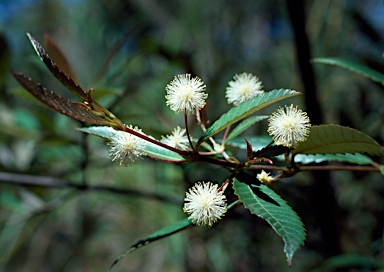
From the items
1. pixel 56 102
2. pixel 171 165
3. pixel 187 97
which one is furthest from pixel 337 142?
pixel 171 165

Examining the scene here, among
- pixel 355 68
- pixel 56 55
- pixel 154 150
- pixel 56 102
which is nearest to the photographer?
pixel 56 102

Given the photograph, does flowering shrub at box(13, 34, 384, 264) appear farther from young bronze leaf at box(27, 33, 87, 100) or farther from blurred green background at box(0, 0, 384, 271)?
blurred green background at box(0, 0, 384, 271)

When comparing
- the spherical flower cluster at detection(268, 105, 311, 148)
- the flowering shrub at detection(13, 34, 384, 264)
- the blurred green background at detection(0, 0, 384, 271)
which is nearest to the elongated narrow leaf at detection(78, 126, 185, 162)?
the flowering shrub at detection(13, 34, 384, 264)

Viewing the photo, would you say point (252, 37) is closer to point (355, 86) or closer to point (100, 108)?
point (355, 86)

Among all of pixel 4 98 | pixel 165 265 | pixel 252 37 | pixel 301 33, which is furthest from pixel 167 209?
pixel 252 37

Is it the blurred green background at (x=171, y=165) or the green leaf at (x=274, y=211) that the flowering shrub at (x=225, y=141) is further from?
the blurred green background at (x=171, y=165)

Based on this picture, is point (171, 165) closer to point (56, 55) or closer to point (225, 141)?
point (56, 55)
